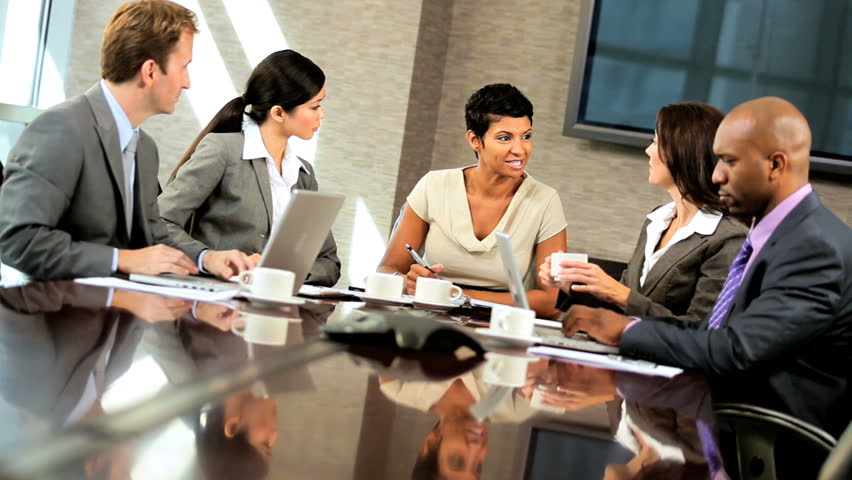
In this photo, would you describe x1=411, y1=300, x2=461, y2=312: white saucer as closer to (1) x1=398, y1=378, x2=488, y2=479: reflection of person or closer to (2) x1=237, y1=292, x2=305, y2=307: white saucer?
(2) x1=237, y1=292, x2=305, y2=307: white saucer

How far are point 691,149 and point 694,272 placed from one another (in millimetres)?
423

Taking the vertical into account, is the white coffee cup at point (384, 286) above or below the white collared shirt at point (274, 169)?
below

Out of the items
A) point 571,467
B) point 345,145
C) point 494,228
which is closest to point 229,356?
point 571,467

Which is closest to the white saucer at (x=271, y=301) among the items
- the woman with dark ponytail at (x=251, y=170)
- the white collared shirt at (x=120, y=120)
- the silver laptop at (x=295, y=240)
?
the silver laptop at (x=295, y=240)

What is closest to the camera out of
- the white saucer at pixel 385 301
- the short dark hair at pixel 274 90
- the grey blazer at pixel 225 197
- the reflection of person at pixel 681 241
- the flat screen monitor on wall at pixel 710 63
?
the white saucer at pixel 385 301

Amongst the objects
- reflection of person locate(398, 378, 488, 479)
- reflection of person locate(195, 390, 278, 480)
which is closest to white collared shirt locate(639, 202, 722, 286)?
reflection of person locate(398, 378, 488, 479)

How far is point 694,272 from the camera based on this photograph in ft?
10.0

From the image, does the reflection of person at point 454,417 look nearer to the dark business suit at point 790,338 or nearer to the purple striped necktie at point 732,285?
the dark business suit at point 790,338

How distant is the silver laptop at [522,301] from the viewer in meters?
1.95

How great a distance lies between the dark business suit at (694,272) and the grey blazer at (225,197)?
3.58 ft

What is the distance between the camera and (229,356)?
139cm

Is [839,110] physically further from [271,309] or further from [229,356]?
[229,356]

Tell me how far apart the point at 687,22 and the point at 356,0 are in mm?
1586

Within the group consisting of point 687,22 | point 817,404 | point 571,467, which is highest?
point 687,22
